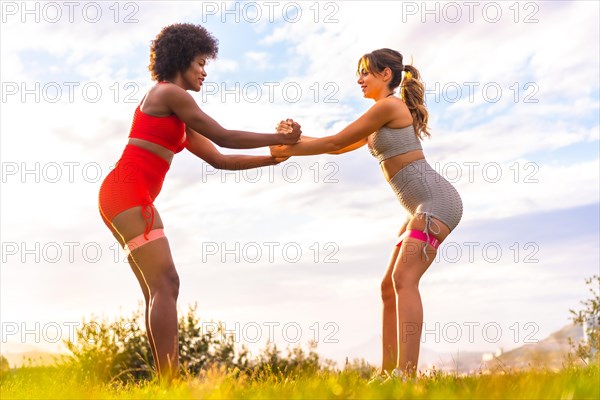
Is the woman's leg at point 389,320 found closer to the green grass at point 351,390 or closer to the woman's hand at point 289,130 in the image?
the green grass at point 351,390

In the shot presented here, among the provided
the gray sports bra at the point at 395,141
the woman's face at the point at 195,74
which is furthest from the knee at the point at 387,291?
the woman's face at the point at 195,74

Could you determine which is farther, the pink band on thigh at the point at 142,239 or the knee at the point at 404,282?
the knee at the point at 404,282

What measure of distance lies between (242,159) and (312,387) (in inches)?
129

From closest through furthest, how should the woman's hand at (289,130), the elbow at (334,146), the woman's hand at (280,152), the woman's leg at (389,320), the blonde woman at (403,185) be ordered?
the blonde woman at (403,185) < the woman's leg at (389,320) < the elbow at (334,146) < the woman's hand at (289,130) < the woman's hand at (280,152)

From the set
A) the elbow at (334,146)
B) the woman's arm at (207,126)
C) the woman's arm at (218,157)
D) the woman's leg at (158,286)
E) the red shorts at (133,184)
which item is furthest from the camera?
the woman's arm at (218,157)

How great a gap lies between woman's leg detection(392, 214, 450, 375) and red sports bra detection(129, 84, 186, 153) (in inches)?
83.0

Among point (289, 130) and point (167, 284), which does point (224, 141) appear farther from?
point (167, 284)

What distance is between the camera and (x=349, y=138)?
6.30 metres

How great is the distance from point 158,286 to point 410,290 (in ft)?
6.67

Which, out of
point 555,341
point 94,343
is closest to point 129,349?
point 94,343

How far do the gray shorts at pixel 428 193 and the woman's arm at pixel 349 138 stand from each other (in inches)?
18.9

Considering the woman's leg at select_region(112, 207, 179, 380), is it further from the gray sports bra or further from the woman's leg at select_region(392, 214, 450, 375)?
the gray sports bra

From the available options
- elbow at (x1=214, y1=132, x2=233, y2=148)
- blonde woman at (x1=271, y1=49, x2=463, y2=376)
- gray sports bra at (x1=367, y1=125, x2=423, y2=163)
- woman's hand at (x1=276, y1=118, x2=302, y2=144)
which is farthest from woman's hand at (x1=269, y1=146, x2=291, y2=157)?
gray sports bra at (x1=367, y1=125, x2=423, y2=163)

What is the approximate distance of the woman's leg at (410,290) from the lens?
561 cm
